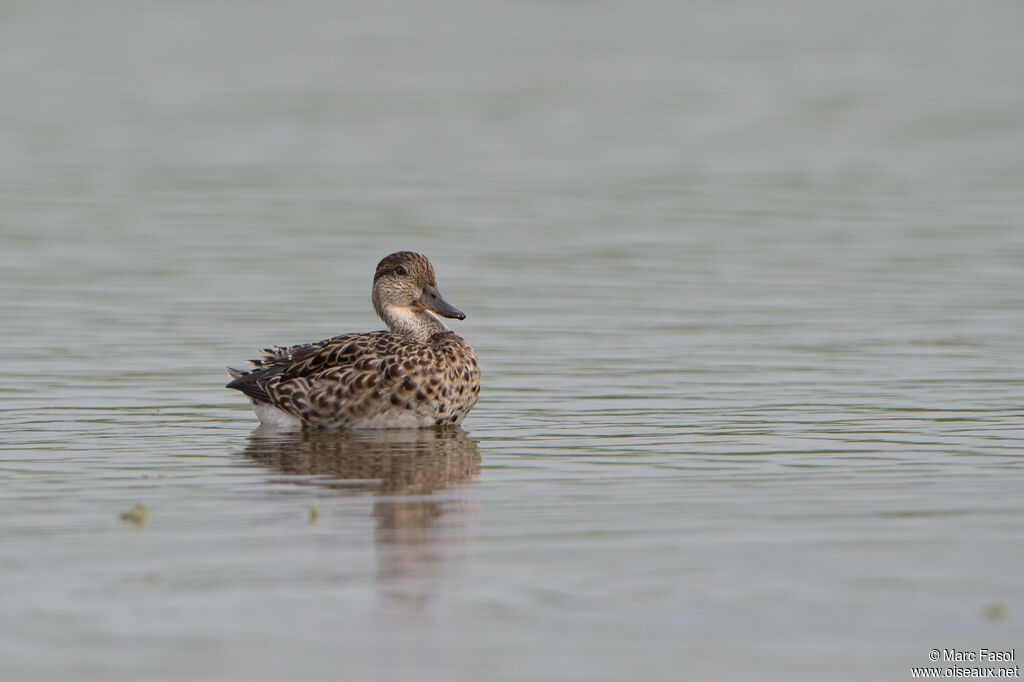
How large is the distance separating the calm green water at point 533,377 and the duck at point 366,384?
297 millimetres

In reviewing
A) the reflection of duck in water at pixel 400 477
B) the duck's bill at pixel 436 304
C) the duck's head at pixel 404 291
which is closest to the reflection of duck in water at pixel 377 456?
the reflection of duck in water at pixel 400 477

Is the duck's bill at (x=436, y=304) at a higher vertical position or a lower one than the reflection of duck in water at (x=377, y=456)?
higher

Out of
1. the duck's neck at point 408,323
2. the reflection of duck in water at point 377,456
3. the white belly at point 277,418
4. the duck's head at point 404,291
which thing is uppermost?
the duck's head at point 404,291

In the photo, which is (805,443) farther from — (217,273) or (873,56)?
(873,56)

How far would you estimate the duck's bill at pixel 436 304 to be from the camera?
45.6 feet

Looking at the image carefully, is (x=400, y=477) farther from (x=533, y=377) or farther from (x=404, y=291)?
(x=533, y=377)

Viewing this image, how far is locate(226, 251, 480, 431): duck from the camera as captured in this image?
1280 cm

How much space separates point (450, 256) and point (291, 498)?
436 inches

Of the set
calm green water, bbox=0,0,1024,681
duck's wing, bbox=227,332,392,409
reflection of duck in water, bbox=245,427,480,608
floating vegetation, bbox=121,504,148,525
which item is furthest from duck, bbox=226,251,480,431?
floating vegetation, bbox=121,504,148,525

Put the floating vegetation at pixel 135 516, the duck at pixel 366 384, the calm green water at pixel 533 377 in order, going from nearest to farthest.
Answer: the calm green water at pixel 533 377 → the floating vegetation at pixel 135 516 → the duck at pixel 366 384

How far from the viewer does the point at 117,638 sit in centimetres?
755

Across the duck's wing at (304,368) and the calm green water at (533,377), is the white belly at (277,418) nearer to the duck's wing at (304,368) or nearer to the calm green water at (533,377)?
the duck's wing at (304,368)

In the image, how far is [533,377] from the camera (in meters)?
15.0

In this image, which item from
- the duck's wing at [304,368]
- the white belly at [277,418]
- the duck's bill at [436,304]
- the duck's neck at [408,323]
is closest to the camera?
the duck's wing at [304,368]
